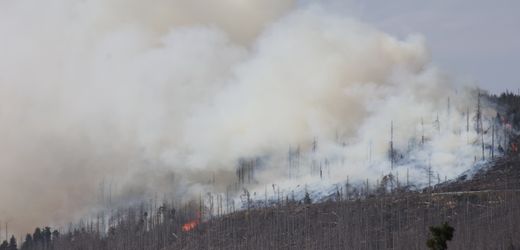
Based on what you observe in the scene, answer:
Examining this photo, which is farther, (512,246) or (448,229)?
(512,246)

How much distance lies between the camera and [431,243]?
109 metres

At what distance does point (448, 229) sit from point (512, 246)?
87.3 metres

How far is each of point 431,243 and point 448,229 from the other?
327 centimetres

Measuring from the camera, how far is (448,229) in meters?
111

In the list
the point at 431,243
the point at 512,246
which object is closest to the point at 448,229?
the point at 431,243

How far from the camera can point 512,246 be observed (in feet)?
634

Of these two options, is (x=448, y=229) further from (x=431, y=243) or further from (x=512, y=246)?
(x=512, y=246)

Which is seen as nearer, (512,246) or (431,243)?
(431,243)

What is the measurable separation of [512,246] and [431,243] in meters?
89.8
